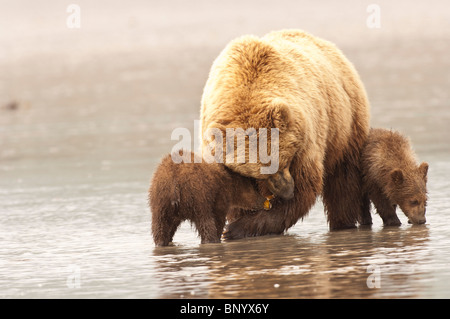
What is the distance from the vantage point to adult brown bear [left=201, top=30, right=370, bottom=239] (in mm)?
8195

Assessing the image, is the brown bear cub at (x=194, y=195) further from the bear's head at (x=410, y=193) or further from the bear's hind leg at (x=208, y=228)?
the bear's head at (x=410, y=193)

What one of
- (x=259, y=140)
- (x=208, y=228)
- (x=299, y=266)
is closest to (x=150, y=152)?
(x=208, y=228)

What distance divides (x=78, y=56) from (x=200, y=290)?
2315 centimetres

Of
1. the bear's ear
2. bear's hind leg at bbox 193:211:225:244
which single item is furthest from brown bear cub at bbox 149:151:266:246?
the bear's ear

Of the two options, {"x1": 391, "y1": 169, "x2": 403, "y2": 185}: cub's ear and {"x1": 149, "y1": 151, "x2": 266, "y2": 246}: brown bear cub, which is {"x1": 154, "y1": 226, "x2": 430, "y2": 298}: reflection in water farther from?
{"x1": 391, "y1": 169, "x2": 403, "y2": 185}: cub's ear

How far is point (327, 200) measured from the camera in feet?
31.4

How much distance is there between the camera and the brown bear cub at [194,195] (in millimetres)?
8086

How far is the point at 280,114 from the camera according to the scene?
26.3ft

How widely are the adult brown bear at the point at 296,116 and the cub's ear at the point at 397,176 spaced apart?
1.82ft

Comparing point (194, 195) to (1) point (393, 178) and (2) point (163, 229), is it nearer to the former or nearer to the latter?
(2) point (163, 229)

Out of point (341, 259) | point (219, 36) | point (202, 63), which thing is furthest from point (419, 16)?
point (341, 259)

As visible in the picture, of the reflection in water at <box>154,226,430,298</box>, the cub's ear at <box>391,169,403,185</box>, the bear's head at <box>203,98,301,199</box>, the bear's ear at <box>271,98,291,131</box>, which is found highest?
the bear's ear at <box>271,98,291,131</box>
